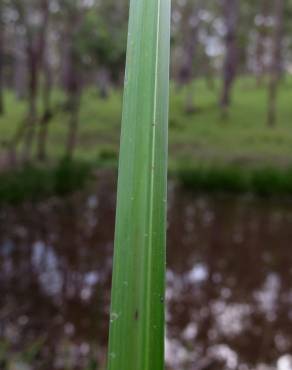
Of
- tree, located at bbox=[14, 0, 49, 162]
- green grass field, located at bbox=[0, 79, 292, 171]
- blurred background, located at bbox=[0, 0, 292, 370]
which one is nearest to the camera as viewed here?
blurred background, located at bbox=[0, 0, 292, 370]

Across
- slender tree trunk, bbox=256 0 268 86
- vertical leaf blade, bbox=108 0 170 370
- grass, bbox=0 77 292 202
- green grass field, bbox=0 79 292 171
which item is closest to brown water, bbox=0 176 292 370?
grass, bbox=0 77 292 202

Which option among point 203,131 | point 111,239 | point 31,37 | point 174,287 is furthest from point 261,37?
point 174,287

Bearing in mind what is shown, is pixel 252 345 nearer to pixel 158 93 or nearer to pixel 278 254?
pixel 278 254

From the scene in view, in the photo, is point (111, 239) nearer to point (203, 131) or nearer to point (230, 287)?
point (230, 287)

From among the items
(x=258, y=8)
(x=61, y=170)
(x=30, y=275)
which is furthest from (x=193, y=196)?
(x=258, y=8)

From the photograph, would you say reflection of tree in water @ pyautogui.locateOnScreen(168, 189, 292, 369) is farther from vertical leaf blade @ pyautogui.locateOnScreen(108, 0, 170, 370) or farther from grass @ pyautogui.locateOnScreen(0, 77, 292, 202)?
vertical leaf blade @ pyautogui.locateOnScreen(108, 0, 170, 370)

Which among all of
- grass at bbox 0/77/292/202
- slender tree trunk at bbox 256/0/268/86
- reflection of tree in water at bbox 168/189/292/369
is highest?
slender tree trunk at bbox 256/0/268/86

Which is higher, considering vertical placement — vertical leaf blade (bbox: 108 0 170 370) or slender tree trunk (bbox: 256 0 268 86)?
slender tree trunk (bbox: 256 0 268 86)
